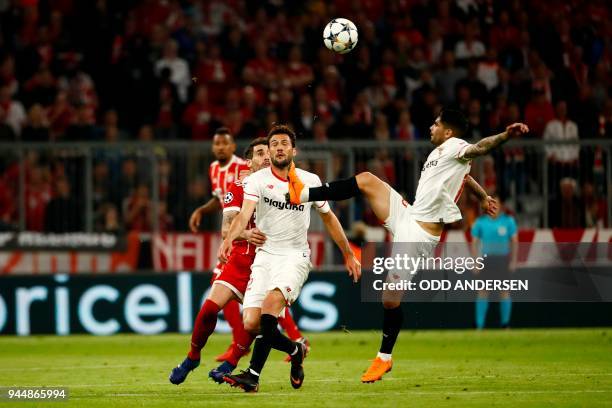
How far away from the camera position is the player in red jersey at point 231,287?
10508 mm

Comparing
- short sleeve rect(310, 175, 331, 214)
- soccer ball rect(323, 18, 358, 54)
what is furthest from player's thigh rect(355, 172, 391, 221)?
soccer ball rect(323, 18, 358, 54)

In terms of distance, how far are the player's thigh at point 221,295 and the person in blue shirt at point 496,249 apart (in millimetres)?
7501

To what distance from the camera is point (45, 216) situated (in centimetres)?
1788

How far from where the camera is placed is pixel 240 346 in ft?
35.4

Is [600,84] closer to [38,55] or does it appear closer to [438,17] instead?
[438,17]

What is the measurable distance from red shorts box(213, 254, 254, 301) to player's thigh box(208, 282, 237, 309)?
3cm

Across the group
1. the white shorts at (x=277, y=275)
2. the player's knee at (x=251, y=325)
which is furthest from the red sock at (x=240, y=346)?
the white shorts at (x=277, y=275)

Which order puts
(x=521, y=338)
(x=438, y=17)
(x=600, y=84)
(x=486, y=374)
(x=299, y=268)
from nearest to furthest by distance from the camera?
1. (x=299, y=268)
2. (x=486, y=374)
3. (x=521, y=338)
4. (x=600, y=84)
5. (x=438, y=17)

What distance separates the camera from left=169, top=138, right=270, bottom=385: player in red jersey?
34.5 feet

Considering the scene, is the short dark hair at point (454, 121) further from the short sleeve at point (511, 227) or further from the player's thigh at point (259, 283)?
the short sleeve at point (511, 227)

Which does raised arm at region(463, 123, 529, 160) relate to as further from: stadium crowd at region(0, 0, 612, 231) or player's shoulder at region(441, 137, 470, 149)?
stadium crowd at region(0, 0, 612, 231)

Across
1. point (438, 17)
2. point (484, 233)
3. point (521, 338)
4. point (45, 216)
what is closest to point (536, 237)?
point (484, 233)

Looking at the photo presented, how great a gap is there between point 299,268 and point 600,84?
10.8 meters

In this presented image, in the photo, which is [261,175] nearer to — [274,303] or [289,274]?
[289,274]
